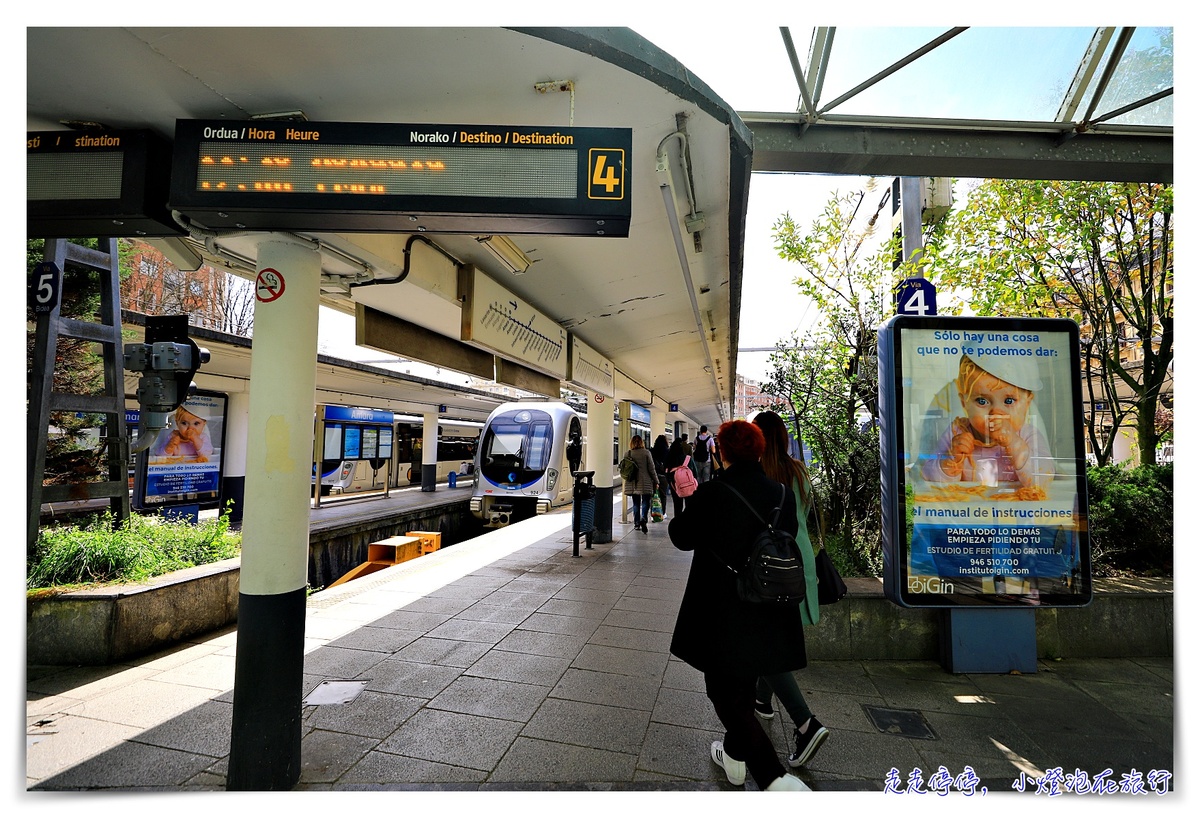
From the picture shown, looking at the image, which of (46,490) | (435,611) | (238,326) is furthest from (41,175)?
(238,326)

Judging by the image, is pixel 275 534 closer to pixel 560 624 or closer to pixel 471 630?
pixel 471 630

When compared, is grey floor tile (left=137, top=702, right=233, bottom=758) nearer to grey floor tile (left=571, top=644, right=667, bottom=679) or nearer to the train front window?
grey floor tile (left=571, top=644, right=667, bottom=679)

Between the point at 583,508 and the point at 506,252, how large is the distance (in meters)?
5.11

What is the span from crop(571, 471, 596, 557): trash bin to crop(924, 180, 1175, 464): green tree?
510 cm

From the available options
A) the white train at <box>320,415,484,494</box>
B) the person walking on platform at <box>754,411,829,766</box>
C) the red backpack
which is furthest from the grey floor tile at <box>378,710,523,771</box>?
the white train at <box>320,415,484,494</box>

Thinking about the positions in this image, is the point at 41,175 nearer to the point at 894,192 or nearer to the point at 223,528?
the point at 223,528

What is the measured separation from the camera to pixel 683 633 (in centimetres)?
271

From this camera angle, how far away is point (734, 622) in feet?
8.56

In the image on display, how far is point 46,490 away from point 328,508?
9477 mm

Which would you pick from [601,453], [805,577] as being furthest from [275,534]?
[601,453]

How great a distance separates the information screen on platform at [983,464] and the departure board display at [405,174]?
267cm

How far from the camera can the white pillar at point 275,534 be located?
277 cm

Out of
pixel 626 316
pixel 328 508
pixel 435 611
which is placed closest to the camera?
pixel 435 611

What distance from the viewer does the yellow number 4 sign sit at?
250cm
